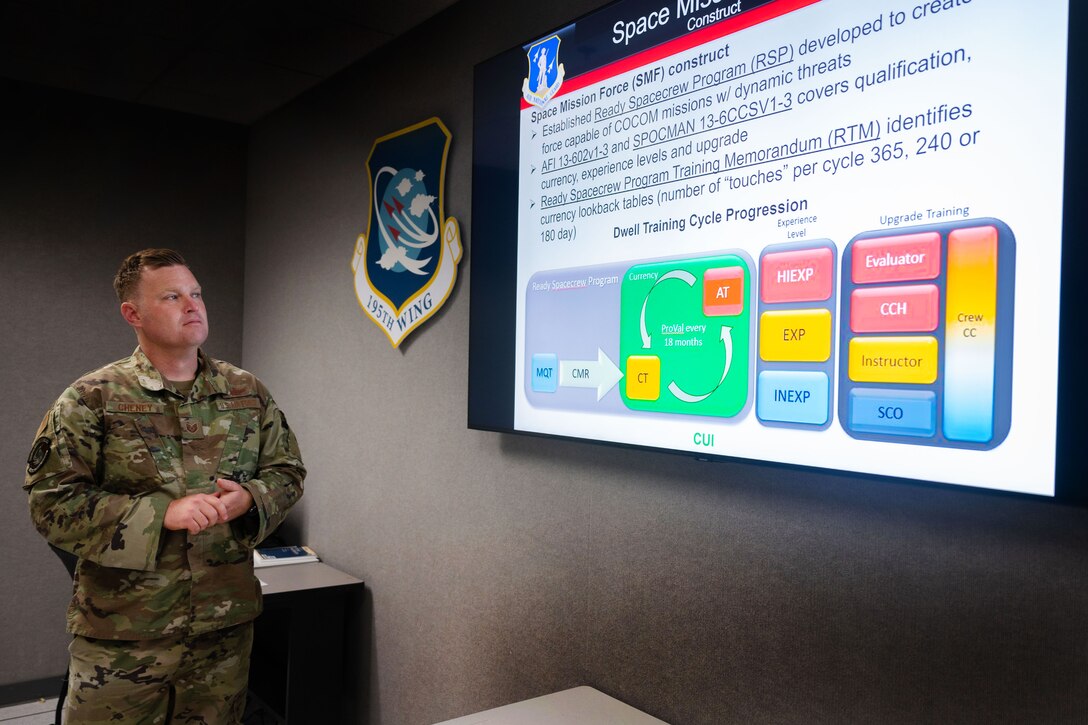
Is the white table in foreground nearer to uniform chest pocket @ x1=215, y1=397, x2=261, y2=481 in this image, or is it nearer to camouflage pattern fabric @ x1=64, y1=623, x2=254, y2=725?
camouflage pattern fabric @ x1=64, y1=623, x2=254, y2=725

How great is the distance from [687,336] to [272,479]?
1.20 m

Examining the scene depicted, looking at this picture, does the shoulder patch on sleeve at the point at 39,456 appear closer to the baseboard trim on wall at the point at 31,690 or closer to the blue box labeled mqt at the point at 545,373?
the blue box labeled mqt at the point at 545,373

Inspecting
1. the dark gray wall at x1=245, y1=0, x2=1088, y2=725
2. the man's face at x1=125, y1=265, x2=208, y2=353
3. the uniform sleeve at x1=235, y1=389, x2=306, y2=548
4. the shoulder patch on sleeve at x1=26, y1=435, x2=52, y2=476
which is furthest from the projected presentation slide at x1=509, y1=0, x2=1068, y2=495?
the shoulder patch on sleeve at x1=26, y1=435, x2=52, y2=476

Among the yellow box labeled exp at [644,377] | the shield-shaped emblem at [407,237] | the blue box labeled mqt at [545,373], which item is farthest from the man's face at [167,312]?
the yellow box labeled exp at [644,377]

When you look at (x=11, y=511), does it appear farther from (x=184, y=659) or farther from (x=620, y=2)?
(x=620, y=2)

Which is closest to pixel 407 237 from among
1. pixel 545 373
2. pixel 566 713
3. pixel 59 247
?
pixel 545 373

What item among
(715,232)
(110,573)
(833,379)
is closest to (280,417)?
(110,573)

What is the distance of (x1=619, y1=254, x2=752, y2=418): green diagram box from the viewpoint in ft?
4.66

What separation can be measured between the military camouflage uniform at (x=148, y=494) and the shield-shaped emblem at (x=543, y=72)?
1096 mm

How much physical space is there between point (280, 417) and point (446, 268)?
0.65 meters

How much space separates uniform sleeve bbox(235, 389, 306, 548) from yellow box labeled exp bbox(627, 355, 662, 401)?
988 millimetres

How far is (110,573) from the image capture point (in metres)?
1.84

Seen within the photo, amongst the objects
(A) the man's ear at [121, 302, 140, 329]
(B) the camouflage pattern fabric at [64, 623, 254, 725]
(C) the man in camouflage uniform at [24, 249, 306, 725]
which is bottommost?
(B) the camouflage pattern fabric at [64, 623, 254, 725]

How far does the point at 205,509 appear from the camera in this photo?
1.81 meters
